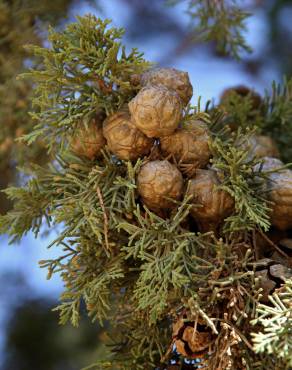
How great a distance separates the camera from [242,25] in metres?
1.39

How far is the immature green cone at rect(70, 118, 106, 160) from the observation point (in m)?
0.97

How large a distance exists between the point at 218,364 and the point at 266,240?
0.21 metres

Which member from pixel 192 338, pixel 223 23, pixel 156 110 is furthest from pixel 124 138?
pixel 223 23

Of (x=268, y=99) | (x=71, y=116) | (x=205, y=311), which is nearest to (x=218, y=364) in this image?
(x=205, y=311)

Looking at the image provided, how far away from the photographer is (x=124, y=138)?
931 millimetres

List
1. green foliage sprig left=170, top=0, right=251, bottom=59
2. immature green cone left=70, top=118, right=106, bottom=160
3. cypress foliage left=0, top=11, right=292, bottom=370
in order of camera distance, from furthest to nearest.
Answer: green foliage sprig left=170, top=0, right=251, bottom=59, immature green cone left=70, top=118, right=106, bottom=160, cypress foliage left=0, top=11, right=292, bottom=370

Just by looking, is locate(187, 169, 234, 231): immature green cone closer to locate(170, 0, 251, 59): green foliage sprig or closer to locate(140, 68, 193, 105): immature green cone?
locate(140, 68, 193, 105): immature green cone

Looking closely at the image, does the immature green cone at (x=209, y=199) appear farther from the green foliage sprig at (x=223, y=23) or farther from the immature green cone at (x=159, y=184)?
the green foliage sprig at (x=223, y=23)

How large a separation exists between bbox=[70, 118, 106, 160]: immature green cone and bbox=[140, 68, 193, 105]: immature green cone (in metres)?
0.09

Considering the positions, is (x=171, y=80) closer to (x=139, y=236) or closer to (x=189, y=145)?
(x=189, y=145)

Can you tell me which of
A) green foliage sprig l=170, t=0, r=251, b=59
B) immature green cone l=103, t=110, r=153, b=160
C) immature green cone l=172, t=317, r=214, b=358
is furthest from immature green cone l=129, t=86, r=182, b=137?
green foliage sprig l=170, t=0, r=251, b=59

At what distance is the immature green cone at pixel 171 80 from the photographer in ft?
3.14

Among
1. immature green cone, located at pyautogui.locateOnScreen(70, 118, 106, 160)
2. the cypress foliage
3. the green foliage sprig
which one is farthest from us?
the green foliage sprig

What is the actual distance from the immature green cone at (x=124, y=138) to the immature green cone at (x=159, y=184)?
34 mm
